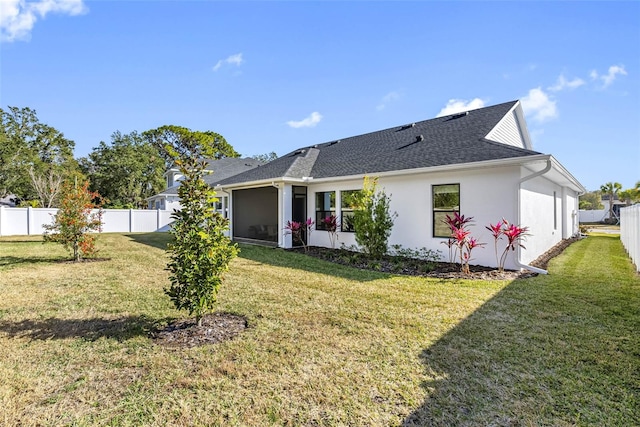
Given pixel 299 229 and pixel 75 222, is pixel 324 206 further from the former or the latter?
pixel 75 222

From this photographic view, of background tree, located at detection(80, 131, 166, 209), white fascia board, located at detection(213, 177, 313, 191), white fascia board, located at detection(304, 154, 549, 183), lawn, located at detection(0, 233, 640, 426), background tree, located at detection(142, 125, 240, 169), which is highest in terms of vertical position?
background tree, located at detection(142, 125, 240, 169)

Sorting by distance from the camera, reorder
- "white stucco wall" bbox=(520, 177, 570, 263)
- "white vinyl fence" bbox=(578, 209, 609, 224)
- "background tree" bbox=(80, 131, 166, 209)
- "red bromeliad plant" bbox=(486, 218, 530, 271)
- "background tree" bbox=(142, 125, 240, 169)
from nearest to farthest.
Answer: "red bromeliad plant" bbox=(486, 218, 530, 271), "white stucco wall" bbox=(520, 177, 570, 263), "background tree" bbox=(80, 131, 166, 209), "white vinyl fence" bbox=(578, 209, 609, 224), "background tree" bbox=(142, 125, 240, 169)

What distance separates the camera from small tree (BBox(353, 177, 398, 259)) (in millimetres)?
9570

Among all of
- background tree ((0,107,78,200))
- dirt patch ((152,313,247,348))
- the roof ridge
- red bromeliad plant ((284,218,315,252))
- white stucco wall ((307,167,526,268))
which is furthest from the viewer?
background tree ((0,107,78,200))

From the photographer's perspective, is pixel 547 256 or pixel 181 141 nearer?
pixel 547 256

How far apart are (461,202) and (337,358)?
6654 mm

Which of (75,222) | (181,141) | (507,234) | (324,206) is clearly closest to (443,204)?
(507,234)

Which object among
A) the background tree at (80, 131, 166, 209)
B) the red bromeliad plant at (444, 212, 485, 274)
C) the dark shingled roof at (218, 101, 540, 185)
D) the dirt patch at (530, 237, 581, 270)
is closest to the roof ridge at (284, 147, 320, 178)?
the dark shingled roof at (218, 101, 540, 185)

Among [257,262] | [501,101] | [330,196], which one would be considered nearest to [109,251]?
[257,262]

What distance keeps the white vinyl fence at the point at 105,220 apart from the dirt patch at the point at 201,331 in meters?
17.3

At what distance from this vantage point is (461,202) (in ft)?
28.4

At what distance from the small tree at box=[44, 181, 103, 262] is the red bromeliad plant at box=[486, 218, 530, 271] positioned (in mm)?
11224

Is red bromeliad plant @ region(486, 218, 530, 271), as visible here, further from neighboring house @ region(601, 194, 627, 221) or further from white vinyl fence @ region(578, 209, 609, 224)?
white vinyl fence @ region(578, 209, 609, 224)

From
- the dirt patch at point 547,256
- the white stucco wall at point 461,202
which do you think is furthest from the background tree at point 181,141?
the dirt patch at point 547,256
